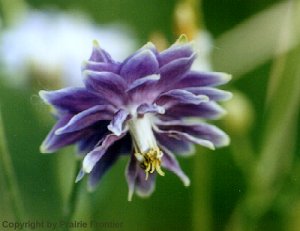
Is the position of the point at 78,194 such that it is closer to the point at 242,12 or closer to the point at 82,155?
the point at 82,155

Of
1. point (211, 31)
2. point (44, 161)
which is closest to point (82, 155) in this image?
point (44, 161)

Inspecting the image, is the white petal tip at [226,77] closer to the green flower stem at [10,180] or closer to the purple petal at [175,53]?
the purple petal at [175,53]

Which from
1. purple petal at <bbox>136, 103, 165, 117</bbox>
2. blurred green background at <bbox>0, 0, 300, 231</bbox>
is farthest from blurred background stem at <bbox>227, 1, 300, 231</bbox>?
purple petal at <bbox>136, 103, 165, 117</bbox>

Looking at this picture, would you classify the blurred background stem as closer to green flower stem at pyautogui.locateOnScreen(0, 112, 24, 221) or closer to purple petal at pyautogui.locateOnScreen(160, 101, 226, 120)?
purple petal at pyautogui.locateOnScreen(160, 101, 226, 120)

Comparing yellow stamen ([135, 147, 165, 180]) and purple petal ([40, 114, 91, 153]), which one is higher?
purple petal ([40, 114, 91, 153])

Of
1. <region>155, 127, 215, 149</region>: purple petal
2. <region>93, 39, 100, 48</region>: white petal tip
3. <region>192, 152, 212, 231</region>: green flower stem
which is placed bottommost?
<region>192, 152, 212, 231</region>: green flower stem

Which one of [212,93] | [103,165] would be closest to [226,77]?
[212,93]
